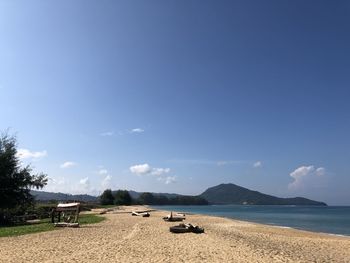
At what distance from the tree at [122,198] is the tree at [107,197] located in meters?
2.47

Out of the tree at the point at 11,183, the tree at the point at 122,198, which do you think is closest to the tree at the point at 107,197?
the tree at the point at 122,198

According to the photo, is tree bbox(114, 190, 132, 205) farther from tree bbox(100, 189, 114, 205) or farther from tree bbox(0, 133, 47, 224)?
tree bbox(0, 133, 47, 224)

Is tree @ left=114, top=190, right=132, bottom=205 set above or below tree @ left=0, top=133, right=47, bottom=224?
above

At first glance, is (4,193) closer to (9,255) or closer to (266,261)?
(9,255)

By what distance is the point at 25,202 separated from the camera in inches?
1559

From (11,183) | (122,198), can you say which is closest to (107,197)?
(122,198)

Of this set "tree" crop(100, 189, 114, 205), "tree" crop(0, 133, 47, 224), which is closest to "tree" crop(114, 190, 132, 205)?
"tree" crop(100, 189, 114, 205)

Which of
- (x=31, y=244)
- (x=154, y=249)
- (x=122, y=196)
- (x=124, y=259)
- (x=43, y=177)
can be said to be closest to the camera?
(x=124, y=259)

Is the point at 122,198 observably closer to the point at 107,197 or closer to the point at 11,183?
the point at 107,197

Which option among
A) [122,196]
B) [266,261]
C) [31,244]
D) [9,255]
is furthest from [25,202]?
[122,196]

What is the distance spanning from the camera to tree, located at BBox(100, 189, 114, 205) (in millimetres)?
147500

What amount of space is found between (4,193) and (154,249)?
80.0ft

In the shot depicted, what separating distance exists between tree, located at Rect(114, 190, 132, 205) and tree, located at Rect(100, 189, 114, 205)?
247 cm

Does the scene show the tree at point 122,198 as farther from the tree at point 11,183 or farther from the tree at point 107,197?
the tree at point 11,183
